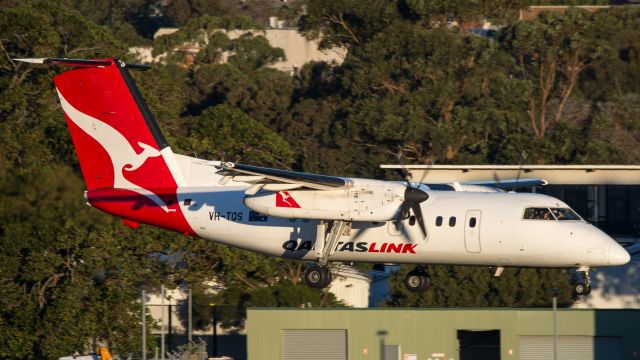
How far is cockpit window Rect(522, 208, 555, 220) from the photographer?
23.3 m

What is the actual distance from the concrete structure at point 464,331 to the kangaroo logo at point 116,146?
19.3 feet

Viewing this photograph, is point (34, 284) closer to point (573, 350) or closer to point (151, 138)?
point (151, 138)

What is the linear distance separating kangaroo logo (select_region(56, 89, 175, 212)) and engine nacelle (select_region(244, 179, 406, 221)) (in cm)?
329

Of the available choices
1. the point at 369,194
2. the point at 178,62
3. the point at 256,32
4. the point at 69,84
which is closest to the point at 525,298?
the point at 369,194

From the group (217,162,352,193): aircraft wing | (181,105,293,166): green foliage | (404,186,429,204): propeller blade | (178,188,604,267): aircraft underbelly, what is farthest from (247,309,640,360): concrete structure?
(181,105,293,166): green foliage

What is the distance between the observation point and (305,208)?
23.3 m

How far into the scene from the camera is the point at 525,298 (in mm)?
35812

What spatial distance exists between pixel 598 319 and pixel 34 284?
48.6ft

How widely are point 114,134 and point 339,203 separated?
18.3ft

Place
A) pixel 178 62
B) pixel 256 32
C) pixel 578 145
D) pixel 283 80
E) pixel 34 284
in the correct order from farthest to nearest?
pixel 256 32
pixel 178 62
pixel 283 80
pixel 578 145
pixel 34 284

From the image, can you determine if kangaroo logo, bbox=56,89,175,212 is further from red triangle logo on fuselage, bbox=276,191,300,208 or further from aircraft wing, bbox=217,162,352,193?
red triangle logo on fuselage, bbox=276,191,300,208

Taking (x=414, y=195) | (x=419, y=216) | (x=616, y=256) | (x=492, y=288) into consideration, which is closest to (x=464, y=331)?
(x=419, y=216)

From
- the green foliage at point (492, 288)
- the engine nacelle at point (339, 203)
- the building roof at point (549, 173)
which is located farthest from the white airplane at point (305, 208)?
the building roof at point (549, 173)

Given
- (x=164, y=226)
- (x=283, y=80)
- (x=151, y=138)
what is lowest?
(x=164, y=226)
